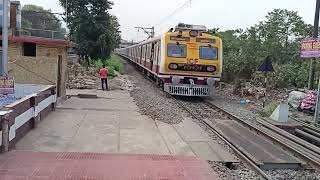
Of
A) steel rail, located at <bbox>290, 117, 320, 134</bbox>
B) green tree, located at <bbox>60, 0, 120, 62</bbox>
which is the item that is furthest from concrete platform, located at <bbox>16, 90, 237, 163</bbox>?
green tree, located at <bbox>60, 0, 120, 62</bbox>

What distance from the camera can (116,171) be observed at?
747cm

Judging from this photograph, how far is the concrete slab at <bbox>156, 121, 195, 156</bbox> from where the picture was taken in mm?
9352

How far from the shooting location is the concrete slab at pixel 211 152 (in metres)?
8.93

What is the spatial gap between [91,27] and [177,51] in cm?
1559

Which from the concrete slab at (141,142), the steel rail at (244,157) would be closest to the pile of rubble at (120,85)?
the steel rail at (244,157)

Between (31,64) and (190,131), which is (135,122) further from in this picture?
(31,64)

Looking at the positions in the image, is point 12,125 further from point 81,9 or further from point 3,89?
point 81,9

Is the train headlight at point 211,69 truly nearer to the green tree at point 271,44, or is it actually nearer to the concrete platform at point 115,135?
the green tree at point 271,44

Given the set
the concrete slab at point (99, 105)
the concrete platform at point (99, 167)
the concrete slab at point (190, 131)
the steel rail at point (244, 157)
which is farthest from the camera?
the concrete slab at point (99, 105)

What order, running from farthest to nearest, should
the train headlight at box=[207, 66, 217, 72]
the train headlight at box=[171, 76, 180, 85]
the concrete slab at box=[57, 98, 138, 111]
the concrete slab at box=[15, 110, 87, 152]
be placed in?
the train headlight at box=[207, 66, 217, 72] < the train headlight at box=[171, 76, 180, 85] < the concrete slab at box=[57, 98, 138, 111] < the concrete slab at box=[15, 110, 87, 152]

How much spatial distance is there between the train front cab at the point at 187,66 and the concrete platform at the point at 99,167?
11.1 meters

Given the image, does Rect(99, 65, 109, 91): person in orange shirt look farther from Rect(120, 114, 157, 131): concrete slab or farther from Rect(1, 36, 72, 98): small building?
Rect(120, 114, 157, 131): concrete slab

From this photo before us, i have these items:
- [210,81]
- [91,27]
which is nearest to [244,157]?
[210,81]

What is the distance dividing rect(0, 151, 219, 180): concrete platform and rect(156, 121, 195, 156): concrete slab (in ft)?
2.00
